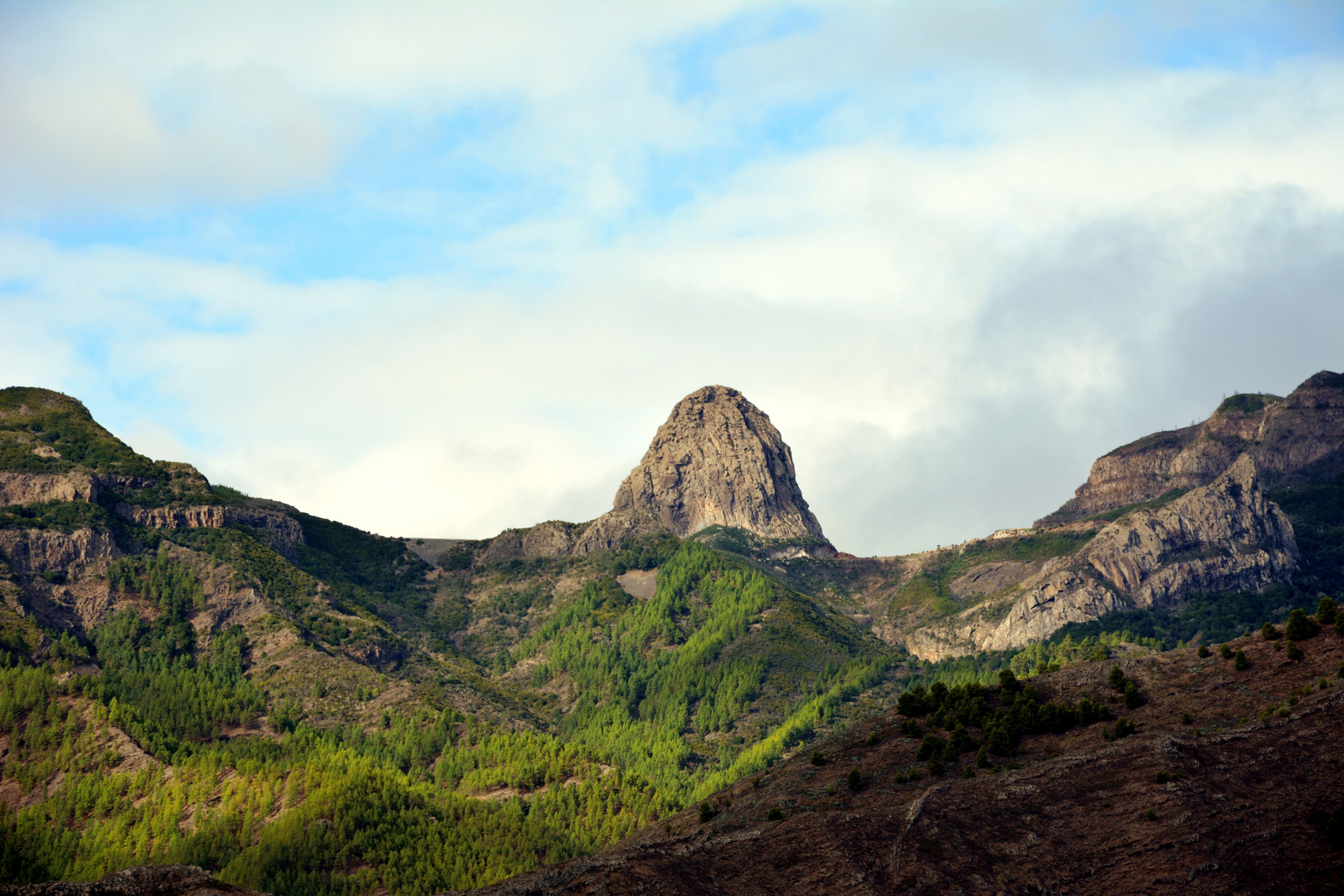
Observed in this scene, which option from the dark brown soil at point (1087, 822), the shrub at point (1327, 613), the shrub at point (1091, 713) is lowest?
the dark brown soil at point (1087, 822)

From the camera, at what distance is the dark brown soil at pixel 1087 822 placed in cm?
11250

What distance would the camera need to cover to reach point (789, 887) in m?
115

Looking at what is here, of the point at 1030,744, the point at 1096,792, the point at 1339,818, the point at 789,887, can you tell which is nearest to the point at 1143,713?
the point at 1030,744

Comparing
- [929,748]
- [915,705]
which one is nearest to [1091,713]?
[929,748]

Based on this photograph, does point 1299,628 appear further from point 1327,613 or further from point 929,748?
point 929,748

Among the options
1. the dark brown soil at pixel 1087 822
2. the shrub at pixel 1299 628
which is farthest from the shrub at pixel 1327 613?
the dark brown soil at pixel 1087 822

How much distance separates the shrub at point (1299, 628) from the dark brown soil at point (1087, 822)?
1222 mm

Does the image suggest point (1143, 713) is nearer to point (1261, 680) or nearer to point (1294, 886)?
point (1261, 680)

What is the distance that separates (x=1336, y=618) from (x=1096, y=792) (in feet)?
138

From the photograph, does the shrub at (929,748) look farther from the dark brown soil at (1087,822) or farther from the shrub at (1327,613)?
the shrub at (1327,613)

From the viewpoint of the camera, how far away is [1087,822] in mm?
124188

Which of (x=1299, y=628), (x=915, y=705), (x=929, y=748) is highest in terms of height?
(x=1299, y=628)

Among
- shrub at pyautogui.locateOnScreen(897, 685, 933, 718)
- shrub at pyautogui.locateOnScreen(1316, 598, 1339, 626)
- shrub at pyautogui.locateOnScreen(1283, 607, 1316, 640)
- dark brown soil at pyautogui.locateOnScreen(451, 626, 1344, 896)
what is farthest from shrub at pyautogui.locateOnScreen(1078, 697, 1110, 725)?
shrub at pyautogui.locateOnScreen(1316, 598, 1339, 626)

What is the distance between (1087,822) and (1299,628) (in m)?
44.8
